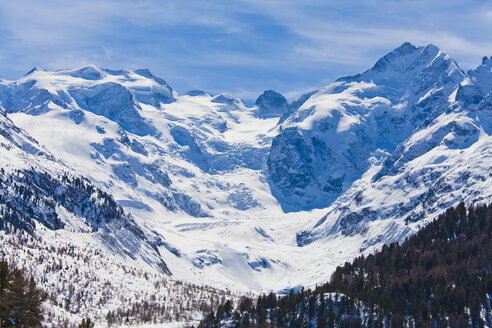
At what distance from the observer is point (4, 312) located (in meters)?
94.0

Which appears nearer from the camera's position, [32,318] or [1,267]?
[1,267]

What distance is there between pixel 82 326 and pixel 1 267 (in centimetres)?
1247

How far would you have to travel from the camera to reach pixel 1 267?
91250 mm

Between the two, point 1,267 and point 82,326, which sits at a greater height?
point 1,267

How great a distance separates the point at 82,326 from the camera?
93.2 meters

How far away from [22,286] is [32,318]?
4768 millimetres

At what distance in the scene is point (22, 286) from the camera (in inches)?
3775

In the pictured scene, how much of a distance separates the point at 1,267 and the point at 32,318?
32.6ft

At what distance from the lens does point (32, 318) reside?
319 ft

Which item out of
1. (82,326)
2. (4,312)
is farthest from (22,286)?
(82,326)

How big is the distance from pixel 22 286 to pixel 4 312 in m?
3.94

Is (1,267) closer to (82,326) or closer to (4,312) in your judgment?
(4,312)

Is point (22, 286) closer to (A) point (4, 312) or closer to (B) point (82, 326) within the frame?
(A) point (4, 312)

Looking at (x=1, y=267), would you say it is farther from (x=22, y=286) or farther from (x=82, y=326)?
(x=82, y=326)
